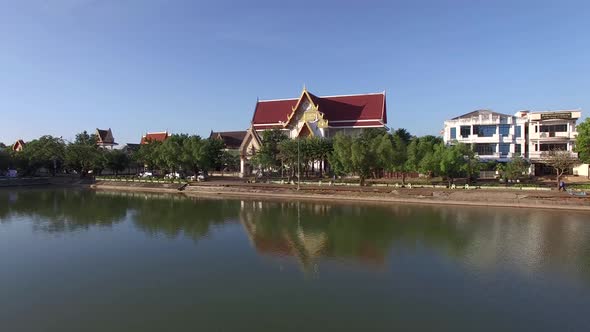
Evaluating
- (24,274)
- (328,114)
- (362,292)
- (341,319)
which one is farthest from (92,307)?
(328,114)

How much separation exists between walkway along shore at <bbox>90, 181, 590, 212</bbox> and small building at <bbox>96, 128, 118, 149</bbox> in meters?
31.3

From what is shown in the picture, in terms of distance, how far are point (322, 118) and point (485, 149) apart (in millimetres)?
17596

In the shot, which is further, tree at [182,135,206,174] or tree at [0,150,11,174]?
tree at [0,150,11,174]

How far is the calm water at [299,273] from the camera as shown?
9477 millimetres

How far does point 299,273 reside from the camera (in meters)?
12.8

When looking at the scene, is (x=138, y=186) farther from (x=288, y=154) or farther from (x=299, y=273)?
(x=299, y=273)

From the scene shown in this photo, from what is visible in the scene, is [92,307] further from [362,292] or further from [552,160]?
[552,160]

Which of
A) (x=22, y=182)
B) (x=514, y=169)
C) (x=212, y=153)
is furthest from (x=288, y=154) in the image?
(x=22, y=182)

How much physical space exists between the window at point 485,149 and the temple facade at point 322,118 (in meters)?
10.3

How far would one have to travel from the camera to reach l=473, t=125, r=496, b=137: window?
1565 inches

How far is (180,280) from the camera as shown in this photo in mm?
12328

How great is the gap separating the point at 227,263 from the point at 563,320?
10.0 m

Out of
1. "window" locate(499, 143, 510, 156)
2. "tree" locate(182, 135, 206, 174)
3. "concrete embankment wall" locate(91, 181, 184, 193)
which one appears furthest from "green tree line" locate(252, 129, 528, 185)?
"concrete embankment wall" locate(91, 181, 184, 193)

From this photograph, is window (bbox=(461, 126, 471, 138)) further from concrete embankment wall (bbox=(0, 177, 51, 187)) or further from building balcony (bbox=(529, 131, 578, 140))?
concrete embankment wall (bbox=(0, 177, 51, 187))
